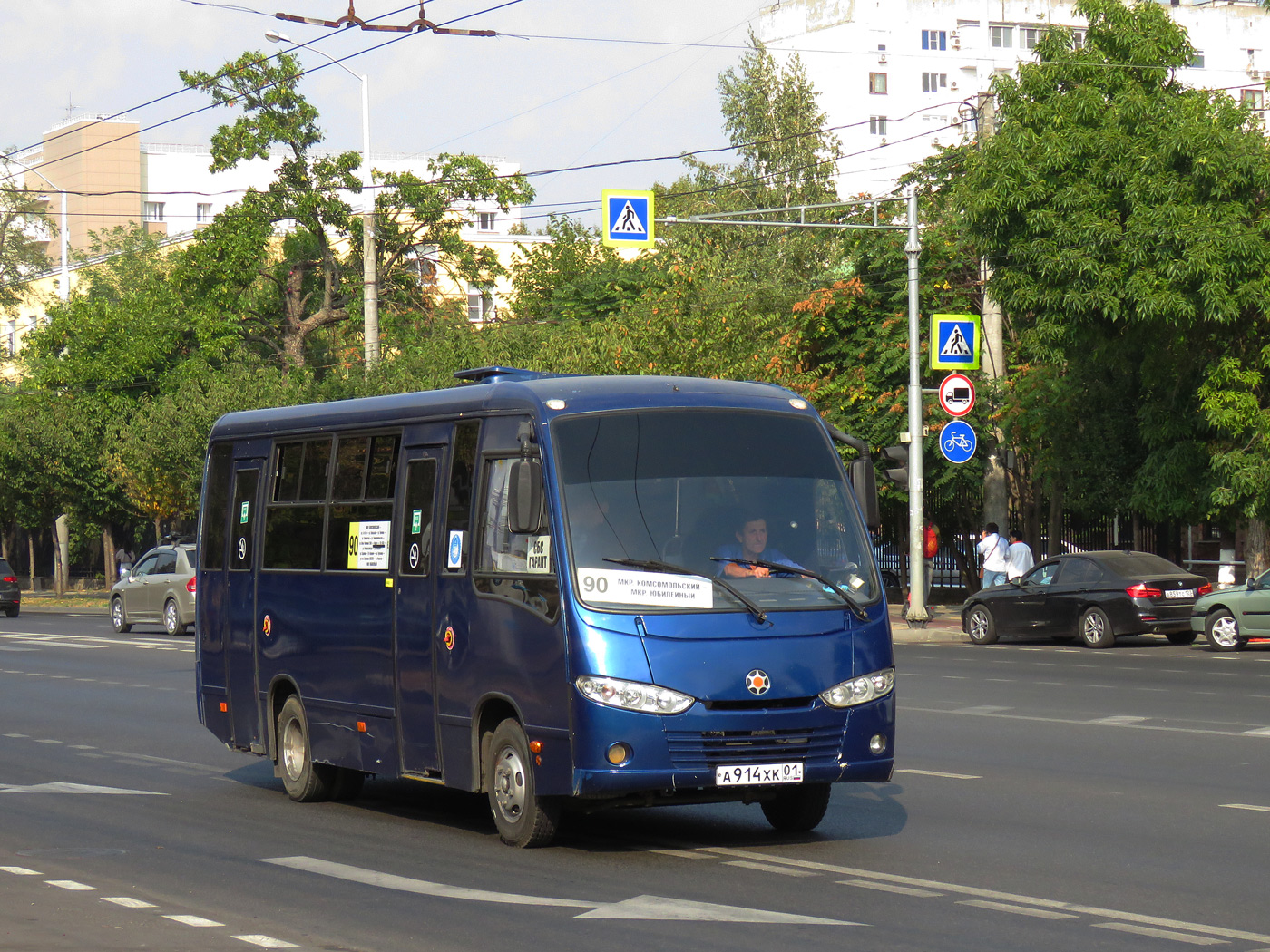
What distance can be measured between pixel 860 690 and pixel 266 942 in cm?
349

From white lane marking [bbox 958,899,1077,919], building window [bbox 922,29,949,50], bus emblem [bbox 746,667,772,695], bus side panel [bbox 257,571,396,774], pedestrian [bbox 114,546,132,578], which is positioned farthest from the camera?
building window [bbox 922,29,949,50]

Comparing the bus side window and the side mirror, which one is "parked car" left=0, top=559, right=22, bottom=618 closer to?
the bus side window

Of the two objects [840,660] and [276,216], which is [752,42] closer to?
[276,216]

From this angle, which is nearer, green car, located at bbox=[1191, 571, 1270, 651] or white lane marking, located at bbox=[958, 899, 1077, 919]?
white lane marking, located at bbox=[958, 899, 1077, 919]

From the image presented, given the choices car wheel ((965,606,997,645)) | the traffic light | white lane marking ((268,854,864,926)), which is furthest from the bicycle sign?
white lane marking ((268,854,864,926))

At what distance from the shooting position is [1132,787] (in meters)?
11.4

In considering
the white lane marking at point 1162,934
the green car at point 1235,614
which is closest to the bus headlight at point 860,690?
the white lane marking at point 1162,934

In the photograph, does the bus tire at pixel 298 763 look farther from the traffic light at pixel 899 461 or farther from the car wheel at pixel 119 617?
the car wheel at pixel 119 617

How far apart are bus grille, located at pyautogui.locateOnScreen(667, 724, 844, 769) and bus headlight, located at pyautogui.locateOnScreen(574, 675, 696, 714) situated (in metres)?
0.14

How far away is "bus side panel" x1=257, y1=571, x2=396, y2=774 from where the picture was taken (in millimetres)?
10664

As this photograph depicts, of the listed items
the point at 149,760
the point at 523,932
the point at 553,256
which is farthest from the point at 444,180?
the point at 523,932

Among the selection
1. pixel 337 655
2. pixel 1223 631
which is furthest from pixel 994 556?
pixel 337 655

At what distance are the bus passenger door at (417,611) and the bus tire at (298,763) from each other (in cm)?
136

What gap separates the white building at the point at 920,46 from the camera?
92.3m
